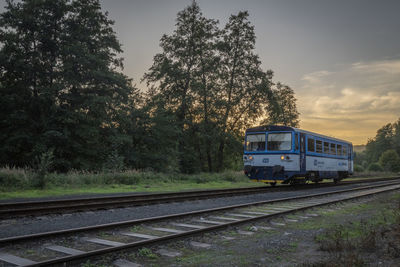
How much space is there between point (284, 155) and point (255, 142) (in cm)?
200

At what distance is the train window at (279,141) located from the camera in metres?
16.9

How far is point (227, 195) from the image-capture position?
13.8 metres

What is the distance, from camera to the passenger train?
16781 millimetres

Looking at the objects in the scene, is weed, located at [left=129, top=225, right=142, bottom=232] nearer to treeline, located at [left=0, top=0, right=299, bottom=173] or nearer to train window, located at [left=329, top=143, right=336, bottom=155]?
treeline, located at [left=0, top=0, right=299, bottom=173]

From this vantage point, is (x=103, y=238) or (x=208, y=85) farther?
(x=208, y=85)

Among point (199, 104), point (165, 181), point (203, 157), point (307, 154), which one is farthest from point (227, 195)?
point (203, 157)

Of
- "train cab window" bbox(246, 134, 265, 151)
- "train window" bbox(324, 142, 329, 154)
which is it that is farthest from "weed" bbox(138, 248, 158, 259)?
"train window" bbox(324, 142, 329, 154)

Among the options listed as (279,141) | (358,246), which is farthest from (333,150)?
(358,246)

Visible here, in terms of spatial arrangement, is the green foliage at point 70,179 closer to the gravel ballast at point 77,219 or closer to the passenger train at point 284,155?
the passenger train at point 284,155

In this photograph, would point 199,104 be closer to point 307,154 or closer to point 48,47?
point 48,47

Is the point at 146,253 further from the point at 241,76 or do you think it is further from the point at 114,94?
the point at 241,76

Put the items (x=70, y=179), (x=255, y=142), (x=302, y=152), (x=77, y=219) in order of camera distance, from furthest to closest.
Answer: (x=255, y=142)
(x=302, y=152)
(x=70, y=179)
(x=77, y=219)

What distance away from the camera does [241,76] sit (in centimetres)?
3650

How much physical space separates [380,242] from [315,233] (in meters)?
1.25
